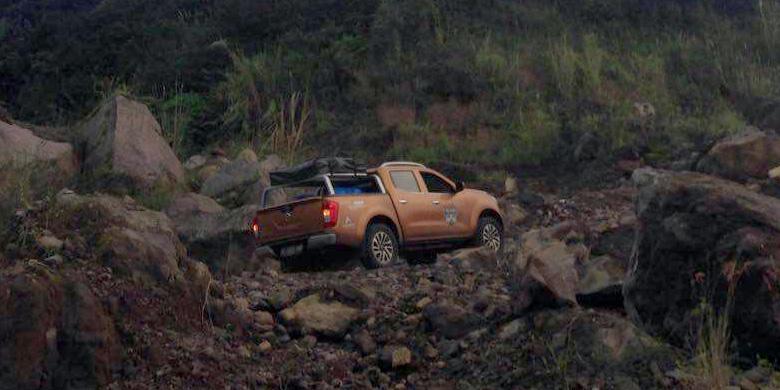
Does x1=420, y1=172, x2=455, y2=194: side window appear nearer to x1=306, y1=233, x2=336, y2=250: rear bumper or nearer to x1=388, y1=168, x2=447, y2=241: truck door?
x1=388, y1=168, x2=447, y2=241: truck door

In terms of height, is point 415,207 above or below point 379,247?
above

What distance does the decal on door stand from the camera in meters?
17.3

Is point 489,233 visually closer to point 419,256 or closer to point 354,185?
point 419,256

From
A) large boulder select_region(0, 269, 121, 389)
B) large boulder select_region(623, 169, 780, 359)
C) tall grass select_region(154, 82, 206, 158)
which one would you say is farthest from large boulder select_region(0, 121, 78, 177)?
large boulder select_region(623, 169, 780, 359)

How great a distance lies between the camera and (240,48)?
32.8 meters

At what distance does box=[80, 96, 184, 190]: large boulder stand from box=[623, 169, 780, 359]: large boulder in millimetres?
12675

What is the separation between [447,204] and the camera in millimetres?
17406

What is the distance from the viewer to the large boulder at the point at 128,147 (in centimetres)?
2056

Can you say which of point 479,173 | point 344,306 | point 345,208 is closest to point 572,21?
point 479,173

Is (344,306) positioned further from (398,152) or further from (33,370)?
(398,152)

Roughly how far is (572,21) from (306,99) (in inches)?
357

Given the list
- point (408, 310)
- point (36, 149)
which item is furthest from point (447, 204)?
point (36, 149)

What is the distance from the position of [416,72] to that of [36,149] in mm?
12141

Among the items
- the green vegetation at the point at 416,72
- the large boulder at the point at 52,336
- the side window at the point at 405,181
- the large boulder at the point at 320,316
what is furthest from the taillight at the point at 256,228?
the green vegetation at the point at 416,72
